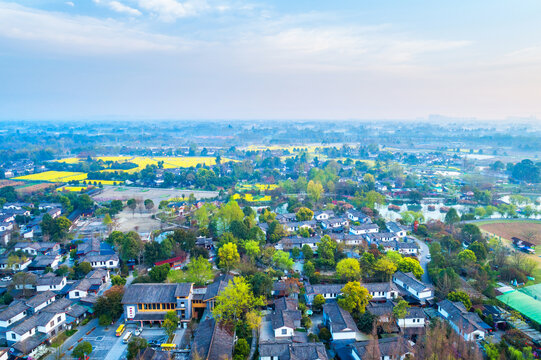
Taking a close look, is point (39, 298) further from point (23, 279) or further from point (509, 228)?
point (509, 228)

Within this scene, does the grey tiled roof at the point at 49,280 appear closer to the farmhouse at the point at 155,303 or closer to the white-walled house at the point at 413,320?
the farmhouse at the point at 155,303

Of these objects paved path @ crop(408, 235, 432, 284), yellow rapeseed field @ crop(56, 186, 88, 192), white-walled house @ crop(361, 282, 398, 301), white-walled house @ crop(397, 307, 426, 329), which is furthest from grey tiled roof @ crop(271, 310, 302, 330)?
yellow rapeseed field @ crop(56, 186, 88, 192)

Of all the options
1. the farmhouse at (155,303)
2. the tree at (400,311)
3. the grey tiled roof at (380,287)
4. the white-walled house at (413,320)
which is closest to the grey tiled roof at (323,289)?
the grey tiled roof at (380,287)

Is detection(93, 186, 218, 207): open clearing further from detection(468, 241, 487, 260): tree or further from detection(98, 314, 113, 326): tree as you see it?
detection(468, 241, 487, 260): tree

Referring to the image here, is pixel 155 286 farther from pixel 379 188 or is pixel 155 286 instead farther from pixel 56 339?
pixel 379 188

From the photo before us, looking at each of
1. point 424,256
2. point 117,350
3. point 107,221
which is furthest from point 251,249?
point 107,221

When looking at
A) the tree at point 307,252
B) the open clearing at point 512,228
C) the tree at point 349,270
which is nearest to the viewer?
the tree at point 349,270
